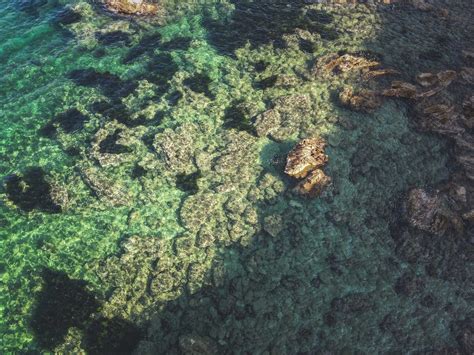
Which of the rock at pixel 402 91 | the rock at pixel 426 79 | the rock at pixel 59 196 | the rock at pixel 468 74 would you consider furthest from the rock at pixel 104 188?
the rock at pixel 468 74

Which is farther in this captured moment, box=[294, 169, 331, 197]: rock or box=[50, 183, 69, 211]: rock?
box=[294, 169, 331, 197]: rock

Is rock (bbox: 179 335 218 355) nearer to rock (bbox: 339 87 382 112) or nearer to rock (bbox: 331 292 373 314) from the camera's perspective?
rock (bbox: 331 292 373 314)

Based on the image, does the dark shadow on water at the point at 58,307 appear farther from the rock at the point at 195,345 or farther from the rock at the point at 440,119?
the rock at the point at 440,119

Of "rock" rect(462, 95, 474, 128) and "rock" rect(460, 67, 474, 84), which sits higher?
"rock" rect(460, 67, 474, 84)

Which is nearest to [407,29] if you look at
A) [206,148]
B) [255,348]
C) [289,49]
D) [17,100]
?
[289,49]

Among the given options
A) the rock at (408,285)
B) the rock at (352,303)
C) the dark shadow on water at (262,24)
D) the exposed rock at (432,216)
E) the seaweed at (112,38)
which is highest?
the seaweed at (112,38)

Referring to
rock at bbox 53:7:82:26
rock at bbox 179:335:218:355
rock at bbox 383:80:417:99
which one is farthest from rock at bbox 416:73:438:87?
rock at bbox 53:7:82:26
